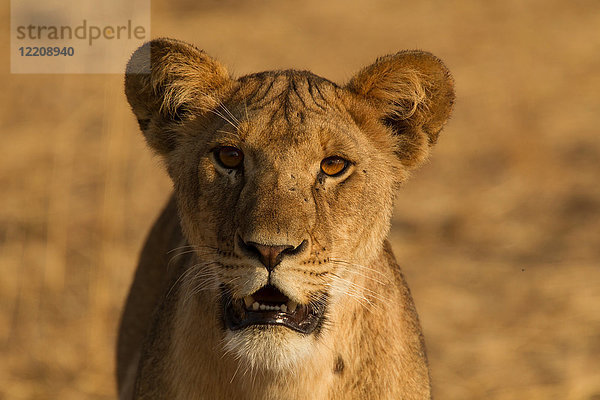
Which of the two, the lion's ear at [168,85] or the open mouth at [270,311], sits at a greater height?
the lion's ear at [168,85]

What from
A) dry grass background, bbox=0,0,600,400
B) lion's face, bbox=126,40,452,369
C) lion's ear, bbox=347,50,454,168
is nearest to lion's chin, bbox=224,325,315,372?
lion's face, bbox=126,40,452,369

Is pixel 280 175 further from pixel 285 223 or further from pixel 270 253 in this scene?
pixel 270 253

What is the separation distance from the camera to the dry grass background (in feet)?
22.6

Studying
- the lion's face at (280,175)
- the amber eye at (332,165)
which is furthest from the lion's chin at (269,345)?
the amber eye at (332,165)

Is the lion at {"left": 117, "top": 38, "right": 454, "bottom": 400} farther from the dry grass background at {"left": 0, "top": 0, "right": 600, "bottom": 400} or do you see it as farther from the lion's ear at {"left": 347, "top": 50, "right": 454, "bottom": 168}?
the dry grass background at {"left": 0, "top": 0, "right": 600, "bottom": 400}

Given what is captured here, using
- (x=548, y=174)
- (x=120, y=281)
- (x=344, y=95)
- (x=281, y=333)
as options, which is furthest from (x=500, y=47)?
(x=281, y=333)

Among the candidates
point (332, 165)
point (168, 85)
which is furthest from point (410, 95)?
point (168, 85)

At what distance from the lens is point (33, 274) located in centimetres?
768

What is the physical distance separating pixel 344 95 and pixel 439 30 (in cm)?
887

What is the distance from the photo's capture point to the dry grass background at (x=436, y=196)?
689 cm

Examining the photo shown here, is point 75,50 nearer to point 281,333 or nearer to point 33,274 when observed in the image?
point 33,274

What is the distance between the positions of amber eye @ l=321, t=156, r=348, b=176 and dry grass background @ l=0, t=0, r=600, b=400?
11.1 ft

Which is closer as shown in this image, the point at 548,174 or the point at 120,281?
the point at 120,281

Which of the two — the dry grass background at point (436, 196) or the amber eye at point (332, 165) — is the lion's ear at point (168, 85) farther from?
the dry grass background at point (436, 196)
